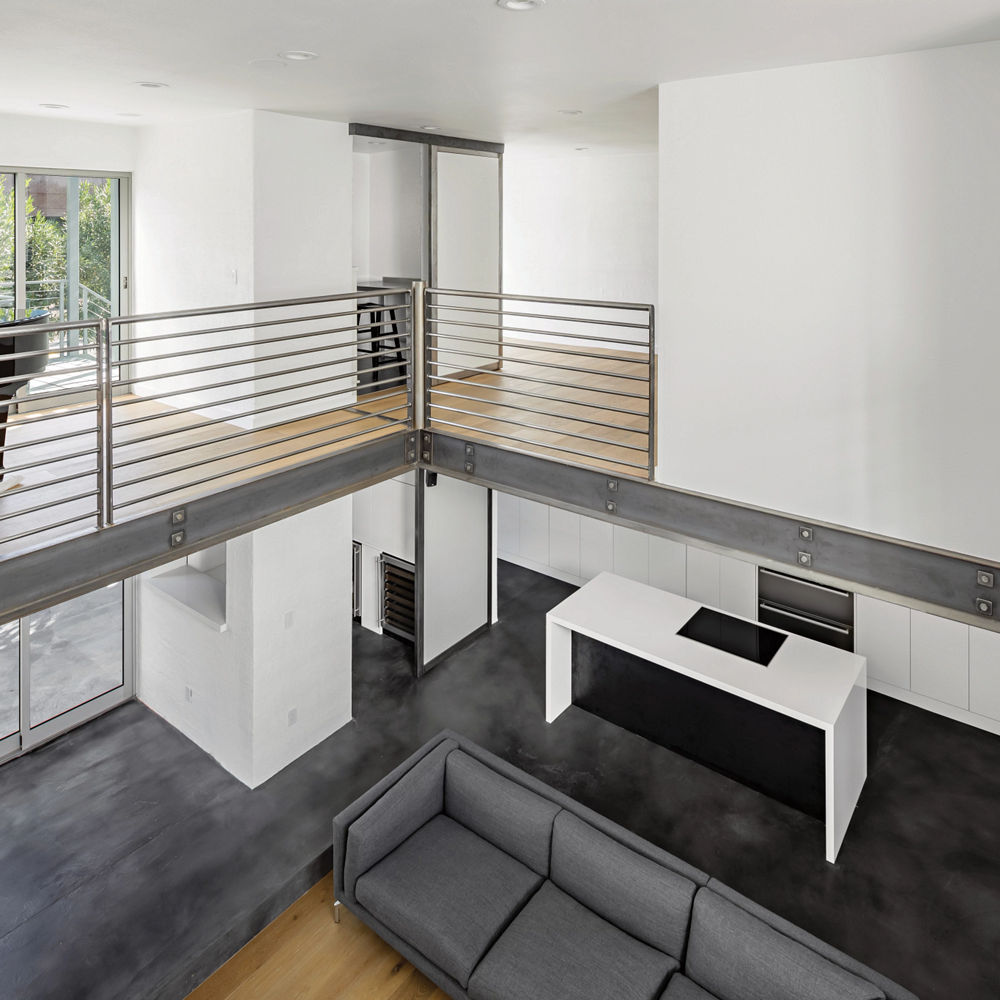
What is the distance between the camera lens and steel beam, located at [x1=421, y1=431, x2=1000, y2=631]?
11.3 ft

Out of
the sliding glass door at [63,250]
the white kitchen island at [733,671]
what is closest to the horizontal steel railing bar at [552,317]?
the white kitchen island at [733,671]

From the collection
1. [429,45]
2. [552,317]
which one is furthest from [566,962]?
[429,45]

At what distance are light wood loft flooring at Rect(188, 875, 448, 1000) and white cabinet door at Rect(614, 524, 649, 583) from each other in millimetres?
4125

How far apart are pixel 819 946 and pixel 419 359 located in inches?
147

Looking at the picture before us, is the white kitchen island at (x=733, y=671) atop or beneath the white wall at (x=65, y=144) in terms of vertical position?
beneath

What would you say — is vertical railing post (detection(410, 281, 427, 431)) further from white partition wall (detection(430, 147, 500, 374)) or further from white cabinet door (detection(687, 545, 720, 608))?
white cabinet door (detection(687, 545, 720, 608))

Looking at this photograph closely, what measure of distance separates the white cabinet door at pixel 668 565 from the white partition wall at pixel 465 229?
7.75ft

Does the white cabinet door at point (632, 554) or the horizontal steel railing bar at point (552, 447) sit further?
the white cabinet door at point (632, 554)

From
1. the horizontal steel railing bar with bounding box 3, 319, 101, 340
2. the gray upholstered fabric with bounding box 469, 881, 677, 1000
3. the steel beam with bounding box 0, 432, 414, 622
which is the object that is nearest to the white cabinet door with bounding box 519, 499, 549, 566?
the steel beam with bounding box 0, 432, 414, 622

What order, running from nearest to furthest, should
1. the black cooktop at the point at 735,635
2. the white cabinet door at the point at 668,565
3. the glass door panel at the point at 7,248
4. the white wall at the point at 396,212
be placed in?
the black cooktop at the point at 735,635
the glass door panel at the point at 7,248
the white wall at the point at 396,212
the white cabinet door at the point at 668,565

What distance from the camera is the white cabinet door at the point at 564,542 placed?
27.9 feet

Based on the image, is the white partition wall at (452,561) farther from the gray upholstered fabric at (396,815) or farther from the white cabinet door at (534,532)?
the gray upholstered fabric at (396,815)

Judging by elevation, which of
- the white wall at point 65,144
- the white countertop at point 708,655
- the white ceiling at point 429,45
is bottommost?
the white countertop at point 708,655

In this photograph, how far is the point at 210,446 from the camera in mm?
4867
